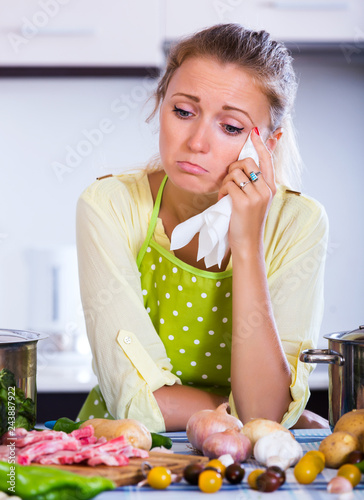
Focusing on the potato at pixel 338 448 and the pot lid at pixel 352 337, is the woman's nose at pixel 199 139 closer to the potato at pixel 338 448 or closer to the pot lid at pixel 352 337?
the pot lid at pixel 352 337

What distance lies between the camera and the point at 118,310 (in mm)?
1208

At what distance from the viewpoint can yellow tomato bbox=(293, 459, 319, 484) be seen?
2.40 feet

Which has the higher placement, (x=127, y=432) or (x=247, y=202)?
(x=247, y=202)

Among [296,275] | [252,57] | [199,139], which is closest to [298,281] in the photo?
[296,275]

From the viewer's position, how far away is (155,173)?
149 centimetres

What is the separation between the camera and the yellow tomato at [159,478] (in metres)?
0.71

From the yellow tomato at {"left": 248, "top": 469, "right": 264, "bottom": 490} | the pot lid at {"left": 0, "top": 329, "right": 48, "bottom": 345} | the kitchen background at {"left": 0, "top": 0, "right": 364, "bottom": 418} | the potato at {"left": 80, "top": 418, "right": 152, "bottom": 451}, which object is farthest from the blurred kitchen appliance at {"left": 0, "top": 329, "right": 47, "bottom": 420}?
the kitchen background at {"left": 0, "top": 0, "right": 364, "bottom": 418}

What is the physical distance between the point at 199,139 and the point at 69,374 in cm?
123

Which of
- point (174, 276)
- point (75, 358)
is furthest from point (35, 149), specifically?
point (174, 276)

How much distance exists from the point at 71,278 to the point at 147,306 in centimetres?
110

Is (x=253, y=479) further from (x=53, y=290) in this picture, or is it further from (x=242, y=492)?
(x=53, y=290)

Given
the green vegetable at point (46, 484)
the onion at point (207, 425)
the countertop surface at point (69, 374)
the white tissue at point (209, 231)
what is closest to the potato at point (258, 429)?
the onion at point (207, 425)

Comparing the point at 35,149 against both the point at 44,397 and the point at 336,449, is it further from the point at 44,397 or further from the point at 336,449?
the point at 336,449

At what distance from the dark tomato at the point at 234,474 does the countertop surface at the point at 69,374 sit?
4.60 feet
